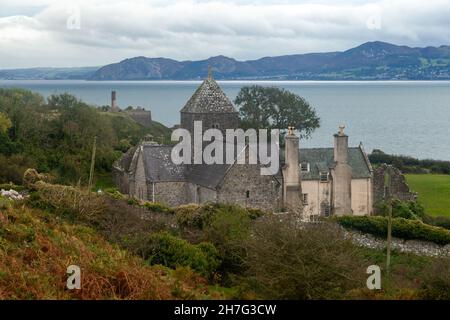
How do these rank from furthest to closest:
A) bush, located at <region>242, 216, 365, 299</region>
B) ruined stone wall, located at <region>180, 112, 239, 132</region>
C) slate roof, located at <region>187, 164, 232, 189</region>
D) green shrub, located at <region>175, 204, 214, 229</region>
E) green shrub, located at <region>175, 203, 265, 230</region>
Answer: ruined stone wall, located at <region>180, 112, 239, 132</region>, slate roof, located at <region>187, 164, 232, 189</region>, green shrub, located at <region>175, 204, 214, 229</region>, green shrub, located at <region>175, 203, 265, 230</region>, bush, located at <region>242, 216, 365, 299</region>

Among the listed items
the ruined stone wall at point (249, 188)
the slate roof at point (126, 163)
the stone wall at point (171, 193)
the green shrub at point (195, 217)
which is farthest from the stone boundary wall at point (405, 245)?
the slate roof at point (126, 163)

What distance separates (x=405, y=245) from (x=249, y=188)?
8488 mm

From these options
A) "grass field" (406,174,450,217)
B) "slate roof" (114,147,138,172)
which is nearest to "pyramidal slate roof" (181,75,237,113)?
"slate roof" (114,147,138,172)

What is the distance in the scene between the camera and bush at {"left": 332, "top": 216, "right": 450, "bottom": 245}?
28.4 meters

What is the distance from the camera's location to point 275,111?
66.0 m

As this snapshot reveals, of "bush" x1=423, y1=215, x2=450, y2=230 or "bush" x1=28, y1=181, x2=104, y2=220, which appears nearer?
"bush" x1=28, y1=181, x2=104, y2=220

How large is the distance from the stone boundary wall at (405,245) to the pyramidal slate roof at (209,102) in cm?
1230

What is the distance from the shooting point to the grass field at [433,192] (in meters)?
43.1

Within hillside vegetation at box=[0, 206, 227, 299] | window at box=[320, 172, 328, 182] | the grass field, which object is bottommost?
the grass field

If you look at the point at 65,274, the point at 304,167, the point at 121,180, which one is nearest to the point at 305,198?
the point at 304,167

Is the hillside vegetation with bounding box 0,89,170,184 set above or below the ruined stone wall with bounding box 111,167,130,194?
above

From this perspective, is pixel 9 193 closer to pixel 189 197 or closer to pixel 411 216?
pixel 189 197

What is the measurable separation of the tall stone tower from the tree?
2635 cm

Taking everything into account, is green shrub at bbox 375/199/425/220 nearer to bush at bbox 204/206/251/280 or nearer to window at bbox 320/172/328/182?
window at bbox 320/172/328/182
